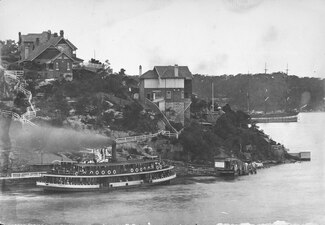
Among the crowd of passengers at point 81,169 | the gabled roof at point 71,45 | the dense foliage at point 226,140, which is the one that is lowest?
the crowd of passengers at point 81,169

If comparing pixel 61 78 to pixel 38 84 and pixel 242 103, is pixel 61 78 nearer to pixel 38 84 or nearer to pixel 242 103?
pixel 38 84

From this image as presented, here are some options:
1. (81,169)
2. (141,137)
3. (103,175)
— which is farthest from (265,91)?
(81,169)

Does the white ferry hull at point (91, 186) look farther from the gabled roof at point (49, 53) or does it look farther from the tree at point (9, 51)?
the tree at point (9, 51)

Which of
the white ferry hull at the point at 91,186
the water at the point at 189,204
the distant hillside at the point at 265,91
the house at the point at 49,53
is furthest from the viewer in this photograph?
the distant hillside at the point at 265,91

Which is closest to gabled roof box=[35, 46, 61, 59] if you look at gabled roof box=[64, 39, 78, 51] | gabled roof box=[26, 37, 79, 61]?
gabled roof box=[26, 37, 79, 61]

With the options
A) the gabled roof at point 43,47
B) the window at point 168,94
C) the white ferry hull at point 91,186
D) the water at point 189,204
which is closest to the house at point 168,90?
the window at point 168,94

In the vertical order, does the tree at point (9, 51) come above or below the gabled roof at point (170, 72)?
above

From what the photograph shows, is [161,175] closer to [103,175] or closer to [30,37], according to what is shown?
[103,175]
